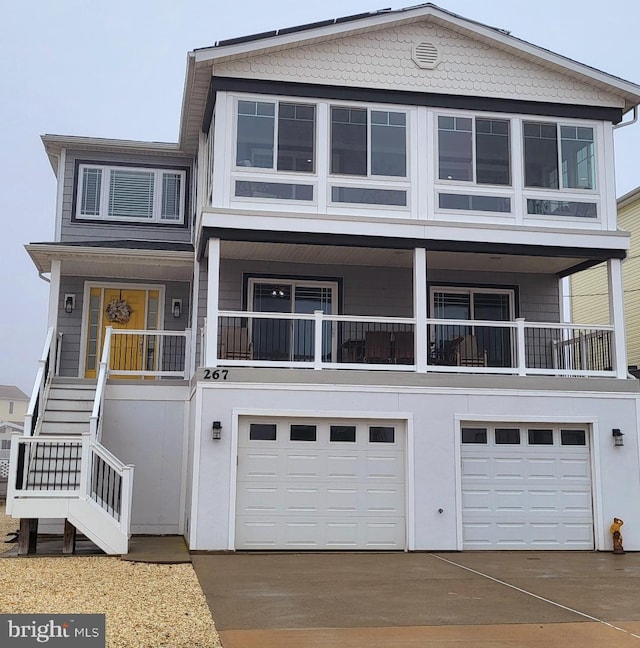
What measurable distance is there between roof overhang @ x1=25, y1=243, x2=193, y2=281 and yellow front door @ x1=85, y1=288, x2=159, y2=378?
517mm

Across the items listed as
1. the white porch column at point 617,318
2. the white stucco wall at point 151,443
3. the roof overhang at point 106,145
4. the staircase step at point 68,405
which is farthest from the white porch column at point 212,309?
the white porch column at point 617,318

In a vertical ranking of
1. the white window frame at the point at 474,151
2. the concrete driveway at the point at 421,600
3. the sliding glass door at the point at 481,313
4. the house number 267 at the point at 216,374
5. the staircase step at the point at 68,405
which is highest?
the white window frame at the point at 474,151

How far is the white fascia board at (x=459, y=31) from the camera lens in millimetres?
13305

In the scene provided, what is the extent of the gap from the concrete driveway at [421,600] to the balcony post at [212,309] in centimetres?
295

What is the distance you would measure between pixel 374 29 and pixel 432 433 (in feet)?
22.0

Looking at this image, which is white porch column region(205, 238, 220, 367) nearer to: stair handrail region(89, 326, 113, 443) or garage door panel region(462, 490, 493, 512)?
stair handrail region(89, 326, 113, 443)

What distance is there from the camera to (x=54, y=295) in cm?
1573

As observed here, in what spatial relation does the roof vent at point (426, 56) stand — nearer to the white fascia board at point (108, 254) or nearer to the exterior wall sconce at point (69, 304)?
the white fascia board at point (108, 254)

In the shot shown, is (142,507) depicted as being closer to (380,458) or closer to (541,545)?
(380,458)

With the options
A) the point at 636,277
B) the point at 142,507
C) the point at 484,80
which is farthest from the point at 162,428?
the point at 636,277

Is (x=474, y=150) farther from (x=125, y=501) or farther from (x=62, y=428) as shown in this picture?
(x=62, y=428)

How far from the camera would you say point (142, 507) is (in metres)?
14.0

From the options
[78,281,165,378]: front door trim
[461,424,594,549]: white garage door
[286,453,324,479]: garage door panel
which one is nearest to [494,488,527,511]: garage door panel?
[461,424,594,549]: white garage door

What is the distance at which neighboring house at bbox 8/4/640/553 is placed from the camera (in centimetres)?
1252
